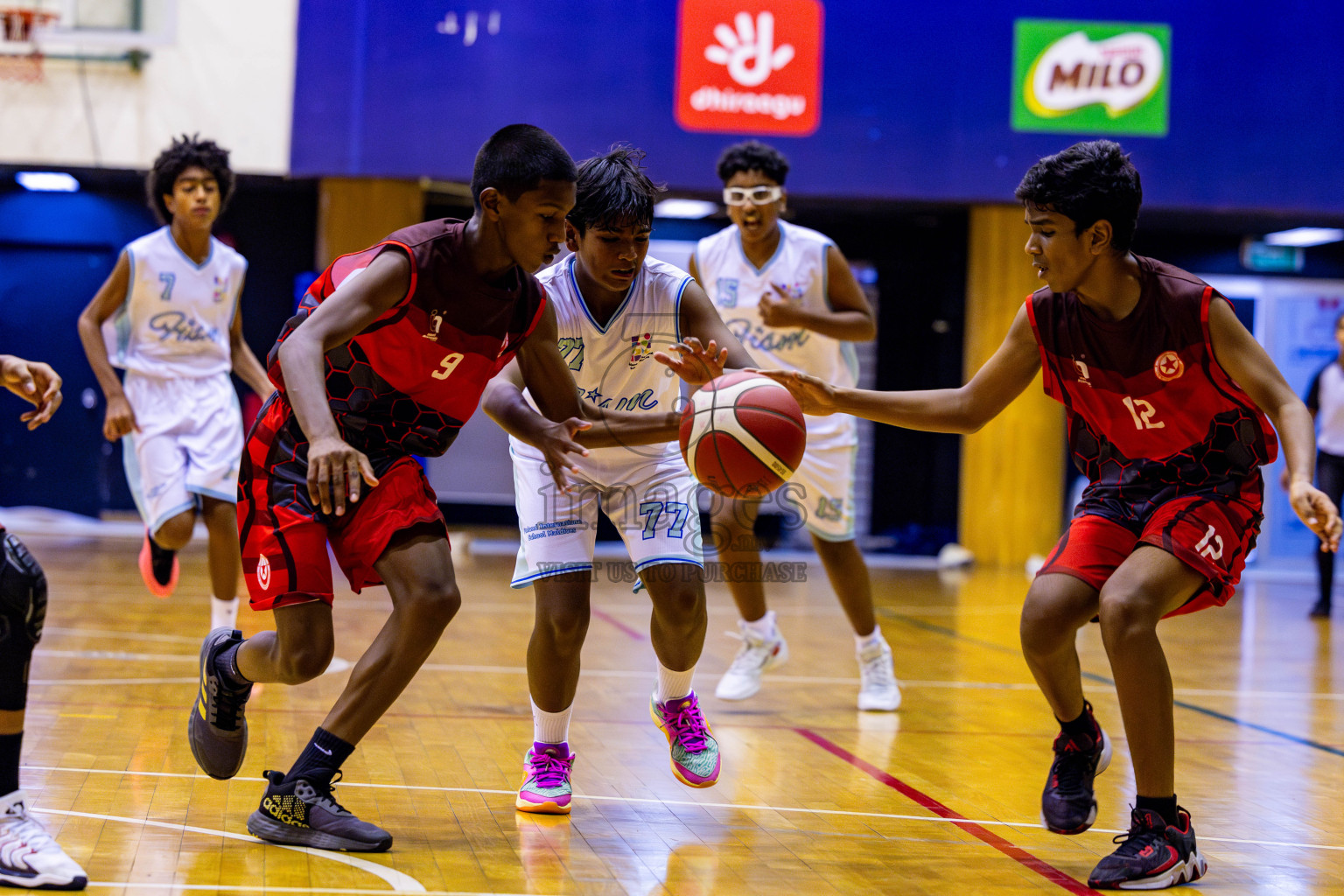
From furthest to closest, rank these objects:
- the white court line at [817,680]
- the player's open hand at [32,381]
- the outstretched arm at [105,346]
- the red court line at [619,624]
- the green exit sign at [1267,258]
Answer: the green exit sign at [1267,258] → the red court line at [619,624] → the white court line at [817,680] → the outstretched arm at [105,346] → the player's open hand at [32,381]

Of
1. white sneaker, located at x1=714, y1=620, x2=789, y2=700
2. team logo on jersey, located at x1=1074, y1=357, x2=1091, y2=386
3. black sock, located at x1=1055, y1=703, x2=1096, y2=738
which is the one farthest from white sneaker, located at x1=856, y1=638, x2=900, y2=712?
team logo on jersey, located at x1=1074, y1=357, x2=1091, y2=386

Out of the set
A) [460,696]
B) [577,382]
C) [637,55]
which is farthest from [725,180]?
[637,55]

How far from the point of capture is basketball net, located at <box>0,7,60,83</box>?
942 centimetres

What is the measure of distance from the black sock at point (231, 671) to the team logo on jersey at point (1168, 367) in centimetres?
224

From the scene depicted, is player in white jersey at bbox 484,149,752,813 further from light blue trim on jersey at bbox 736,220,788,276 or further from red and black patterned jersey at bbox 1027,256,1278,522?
light blue trim on jersey at bbox 736,220,788,276

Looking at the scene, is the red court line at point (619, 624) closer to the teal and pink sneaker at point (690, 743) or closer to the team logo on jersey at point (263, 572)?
the teal and pink sneaker at point (690, 743)

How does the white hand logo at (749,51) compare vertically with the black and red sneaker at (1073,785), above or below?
above

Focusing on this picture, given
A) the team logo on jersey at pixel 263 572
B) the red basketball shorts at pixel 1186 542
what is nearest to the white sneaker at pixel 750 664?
the red basketball shorts at pixel 1186 542

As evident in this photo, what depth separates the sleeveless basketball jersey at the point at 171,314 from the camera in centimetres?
540

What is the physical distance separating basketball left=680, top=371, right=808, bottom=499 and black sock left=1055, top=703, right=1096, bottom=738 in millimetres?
903

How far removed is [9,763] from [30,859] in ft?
0.64

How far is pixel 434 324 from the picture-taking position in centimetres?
304

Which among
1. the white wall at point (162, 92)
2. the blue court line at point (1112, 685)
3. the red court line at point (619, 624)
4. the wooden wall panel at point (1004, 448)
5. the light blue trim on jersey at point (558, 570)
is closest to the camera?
the light blue trim on jersey at point (558, 570)

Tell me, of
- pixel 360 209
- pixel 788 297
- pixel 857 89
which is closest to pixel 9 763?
pixel 788 297
